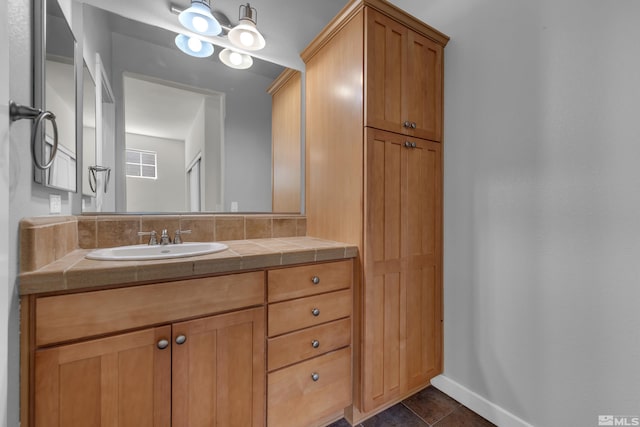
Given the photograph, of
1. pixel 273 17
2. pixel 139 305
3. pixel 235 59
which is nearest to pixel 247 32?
pixel 235 59

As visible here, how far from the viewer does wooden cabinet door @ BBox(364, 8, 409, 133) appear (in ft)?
4.35

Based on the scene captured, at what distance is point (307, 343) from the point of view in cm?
125

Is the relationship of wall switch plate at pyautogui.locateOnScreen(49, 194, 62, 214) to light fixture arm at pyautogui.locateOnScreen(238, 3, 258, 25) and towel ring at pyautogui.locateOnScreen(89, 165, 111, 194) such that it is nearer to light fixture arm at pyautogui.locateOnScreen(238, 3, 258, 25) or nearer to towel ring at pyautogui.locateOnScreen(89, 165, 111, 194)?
towel ring at pyautogui.locateOnScreen(89, 165, 111, 194)

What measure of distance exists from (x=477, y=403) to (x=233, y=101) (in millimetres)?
2291

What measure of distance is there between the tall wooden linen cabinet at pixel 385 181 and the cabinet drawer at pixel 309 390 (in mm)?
91

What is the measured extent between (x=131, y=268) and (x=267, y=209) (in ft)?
3.16

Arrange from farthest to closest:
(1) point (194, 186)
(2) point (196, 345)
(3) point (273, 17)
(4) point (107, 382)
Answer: (3) point (273, 17) → (1) point (194, 186) → (2) point (196, 345) → (4) point (107, 382)

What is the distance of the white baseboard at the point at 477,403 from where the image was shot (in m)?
1.31

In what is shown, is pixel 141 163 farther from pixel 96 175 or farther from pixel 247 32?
pixel 247 32

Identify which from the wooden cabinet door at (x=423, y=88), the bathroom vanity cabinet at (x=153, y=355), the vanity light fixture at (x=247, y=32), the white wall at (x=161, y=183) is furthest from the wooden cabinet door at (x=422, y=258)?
the white wall at (x=161, y=183)

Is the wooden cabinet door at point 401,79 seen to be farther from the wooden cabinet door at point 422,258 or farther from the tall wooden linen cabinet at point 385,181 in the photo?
the wooden cabinet door at point 422,258

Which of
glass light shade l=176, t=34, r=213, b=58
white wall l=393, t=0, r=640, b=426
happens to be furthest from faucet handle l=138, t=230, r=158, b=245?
white wall l=393, t=0, r=640, b=426

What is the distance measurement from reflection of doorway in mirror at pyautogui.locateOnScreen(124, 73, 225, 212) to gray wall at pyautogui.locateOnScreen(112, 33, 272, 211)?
45mm

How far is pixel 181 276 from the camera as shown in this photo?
0.96 m
